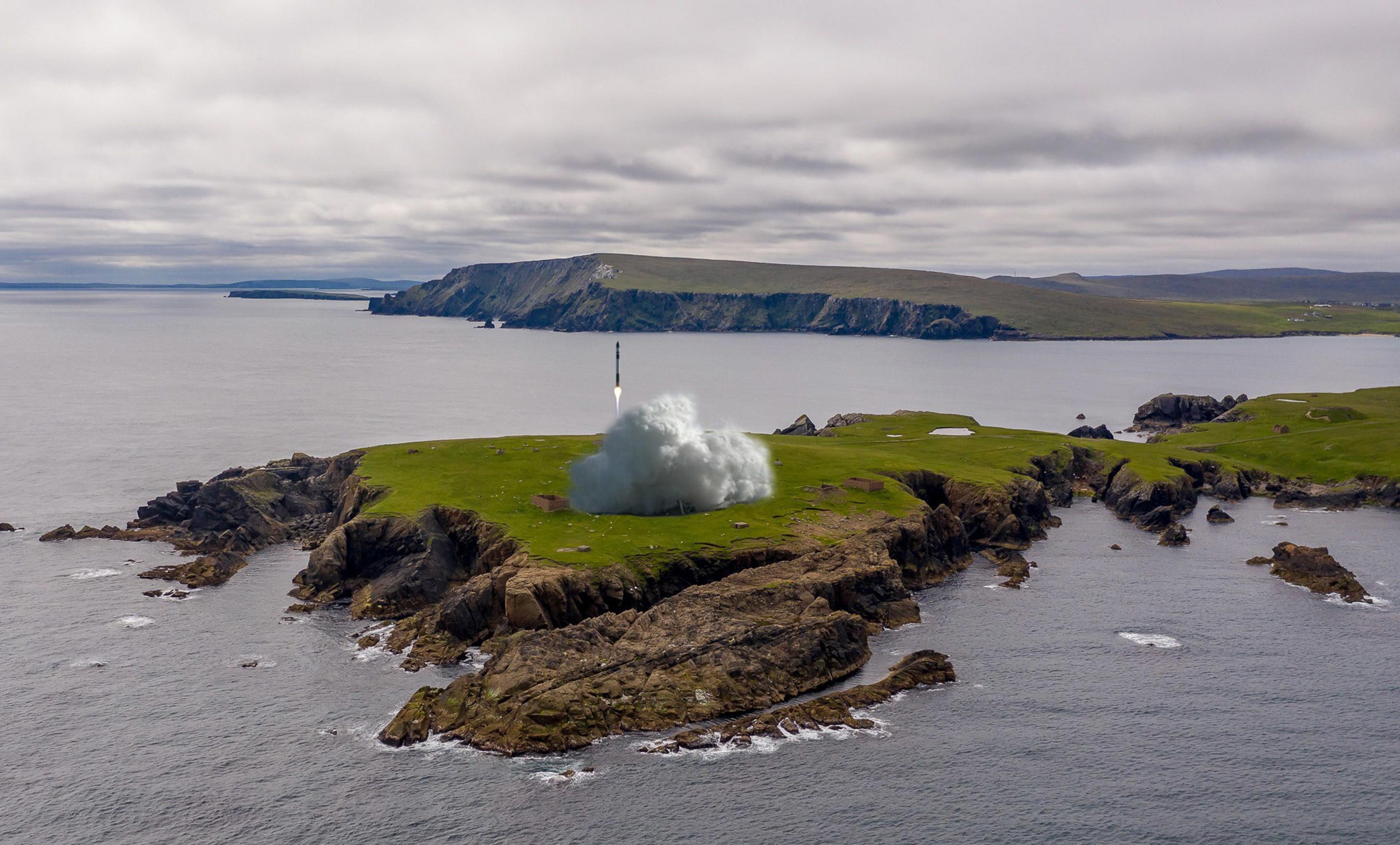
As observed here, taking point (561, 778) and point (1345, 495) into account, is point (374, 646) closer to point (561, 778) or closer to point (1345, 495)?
point (561, 778)

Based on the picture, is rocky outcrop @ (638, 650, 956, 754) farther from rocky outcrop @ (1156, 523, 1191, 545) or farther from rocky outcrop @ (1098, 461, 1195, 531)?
rocky outcrop @ (1098, 461, 1195, 531)

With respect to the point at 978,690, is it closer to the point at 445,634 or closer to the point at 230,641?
the point at 445,634

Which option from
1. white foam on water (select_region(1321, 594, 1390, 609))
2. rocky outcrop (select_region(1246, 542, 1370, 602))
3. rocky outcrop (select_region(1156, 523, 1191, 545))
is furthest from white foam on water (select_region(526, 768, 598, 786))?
rocky outcrop (select_region(1156, 523, 1191, 545))

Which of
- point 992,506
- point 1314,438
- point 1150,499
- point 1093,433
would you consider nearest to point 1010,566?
point 992,506

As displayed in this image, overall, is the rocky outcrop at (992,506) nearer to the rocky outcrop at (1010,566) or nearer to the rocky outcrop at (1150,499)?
the rocky outcrop at (1010,566)

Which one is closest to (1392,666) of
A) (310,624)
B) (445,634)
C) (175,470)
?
(445,634)
